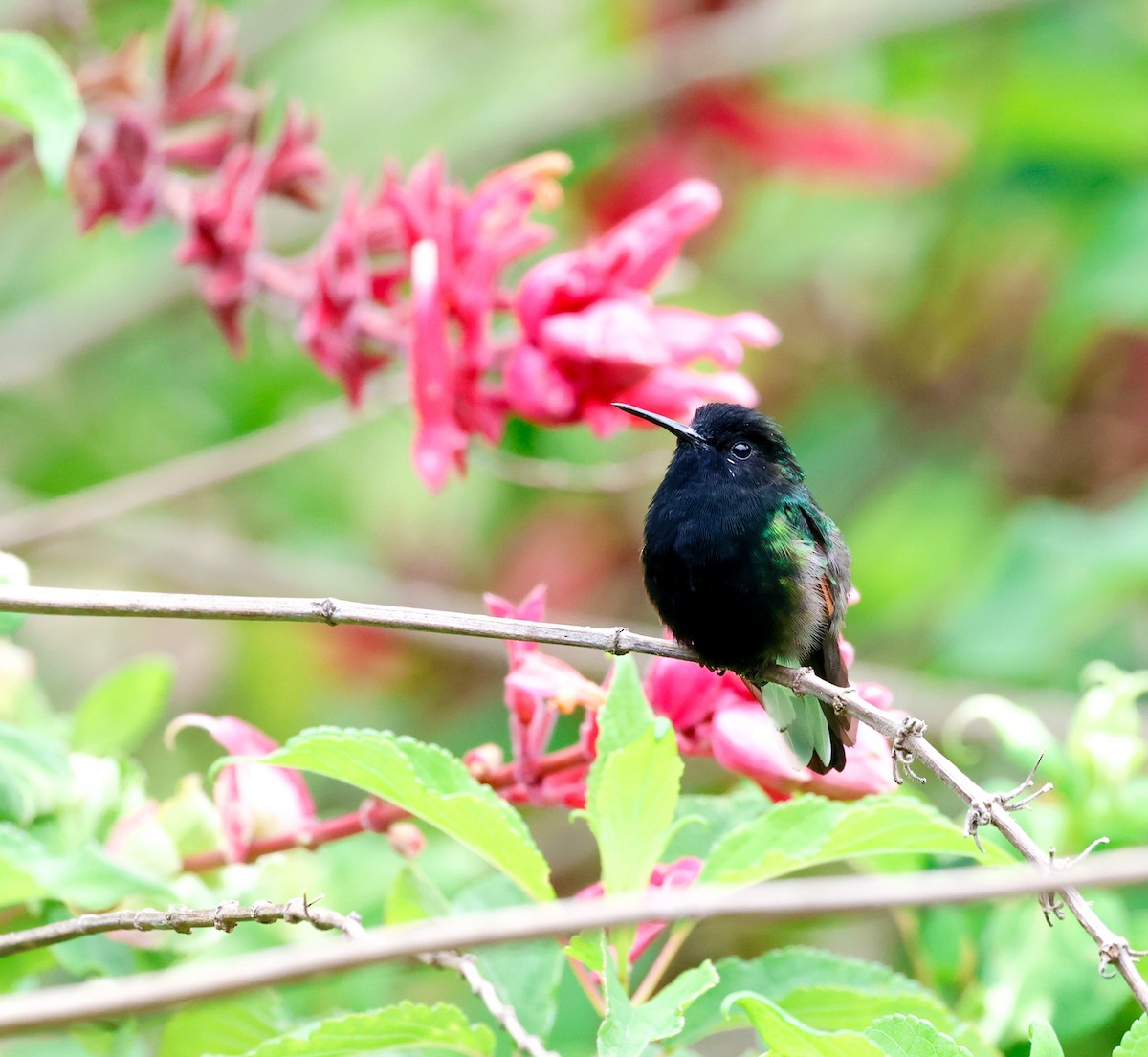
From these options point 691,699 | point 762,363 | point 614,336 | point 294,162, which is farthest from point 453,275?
point 762,363

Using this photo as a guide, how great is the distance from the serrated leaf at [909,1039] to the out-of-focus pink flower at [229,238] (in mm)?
1094

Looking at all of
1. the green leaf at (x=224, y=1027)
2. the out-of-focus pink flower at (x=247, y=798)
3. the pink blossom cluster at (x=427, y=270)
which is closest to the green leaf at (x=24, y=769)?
the out-of-focus pink flower at (x=247, y=798)

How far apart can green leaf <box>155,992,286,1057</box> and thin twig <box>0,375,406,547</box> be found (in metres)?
0.72

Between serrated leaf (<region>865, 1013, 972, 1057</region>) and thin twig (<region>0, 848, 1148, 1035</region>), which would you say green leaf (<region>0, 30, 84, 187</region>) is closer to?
thin twig (<region>0, 848, 1148, 1035</region>)

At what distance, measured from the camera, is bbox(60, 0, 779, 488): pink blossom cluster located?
152 centimetres

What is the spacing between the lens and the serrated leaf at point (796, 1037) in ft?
3.15

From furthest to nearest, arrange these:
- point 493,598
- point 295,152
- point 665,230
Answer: point 295,152 → point 665,230 → point 493,598

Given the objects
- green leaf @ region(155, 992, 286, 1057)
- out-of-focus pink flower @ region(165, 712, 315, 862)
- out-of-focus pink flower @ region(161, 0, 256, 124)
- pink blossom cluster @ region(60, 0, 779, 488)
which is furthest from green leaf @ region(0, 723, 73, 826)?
out-of-focus pink flower @ region(161, 0, 256, 124)

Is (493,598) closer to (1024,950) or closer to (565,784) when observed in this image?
(565,784)

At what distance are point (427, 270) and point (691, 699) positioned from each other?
54 cm

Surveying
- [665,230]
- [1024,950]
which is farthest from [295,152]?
[1024,950]

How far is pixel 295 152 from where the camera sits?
1.79 metres

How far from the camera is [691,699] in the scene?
133 centimetres

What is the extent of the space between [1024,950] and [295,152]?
125 cm
